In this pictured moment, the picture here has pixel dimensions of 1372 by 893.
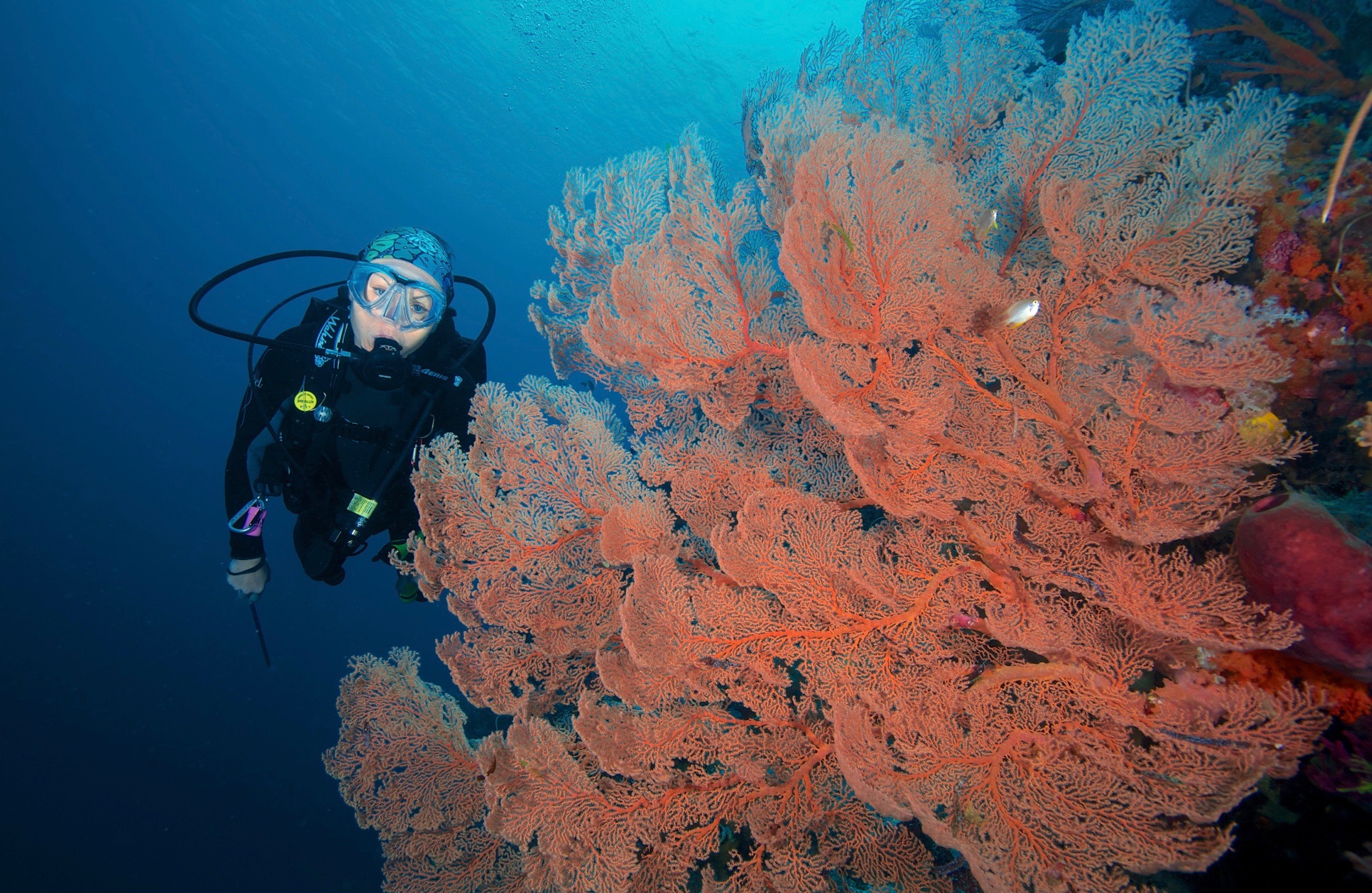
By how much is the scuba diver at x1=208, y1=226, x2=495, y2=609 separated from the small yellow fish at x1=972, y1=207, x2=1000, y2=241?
3.63m

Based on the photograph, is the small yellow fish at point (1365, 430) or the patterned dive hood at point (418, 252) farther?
the patterned dive hood at point (418, 252)

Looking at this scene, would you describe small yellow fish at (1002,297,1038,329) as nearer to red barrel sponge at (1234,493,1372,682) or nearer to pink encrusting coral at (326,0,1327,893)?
pink encrusting coral at (326,0,1327,893)

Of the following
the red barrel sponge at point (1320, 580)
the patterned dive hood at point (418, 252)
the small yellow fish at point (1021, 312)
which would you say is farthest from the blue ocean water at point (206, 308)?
the red barrel sponge at point (1320, 580)

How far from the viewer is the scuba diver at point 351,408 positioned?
392 centimetres

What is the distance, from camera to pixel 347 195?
6219cm

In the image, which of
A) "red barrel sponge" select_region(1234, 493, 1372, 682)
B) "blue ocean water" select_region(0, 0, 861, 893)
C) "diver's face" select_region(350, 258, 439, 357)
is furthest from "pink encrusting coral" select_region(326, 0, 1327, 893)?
"blue ocean water" select_region(0, 0, 861, 893)

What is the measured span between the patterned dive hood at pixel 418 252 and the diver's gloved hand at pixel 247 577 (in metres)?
2.64

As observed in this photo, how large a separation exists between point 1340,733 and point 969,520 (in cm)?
153

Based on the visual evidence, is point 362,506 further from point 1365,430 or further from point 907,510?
point 1365,430

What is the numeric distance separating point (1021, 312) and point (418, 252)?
424 centimetres

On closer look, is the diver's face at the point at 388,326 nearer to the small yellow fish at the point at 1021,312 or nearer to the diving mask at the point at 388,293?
the diving mask at the point at 388,293

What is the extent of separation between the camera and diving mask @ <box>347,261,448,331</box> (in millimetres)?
3896

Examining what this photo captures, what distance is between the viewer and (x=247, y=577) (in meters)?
4.05

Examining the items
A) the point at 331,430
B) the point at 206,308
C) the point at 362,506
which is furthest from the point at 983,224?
the point at 206,308
